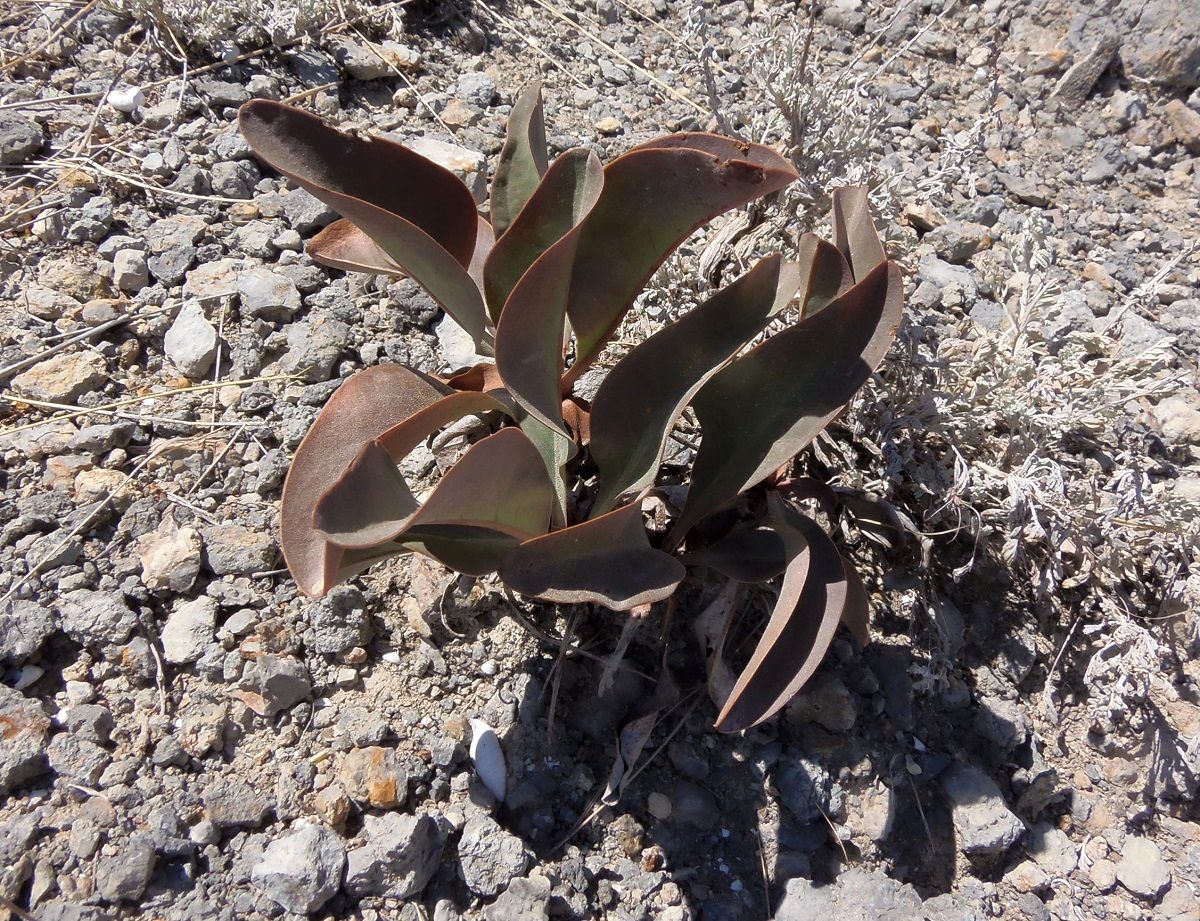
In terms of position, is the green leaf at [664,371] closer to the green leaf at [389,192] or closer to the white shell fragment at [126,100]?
the green leaf at [389,192]

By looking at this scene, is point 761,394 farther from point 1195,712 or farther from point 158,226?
A: point 158,226

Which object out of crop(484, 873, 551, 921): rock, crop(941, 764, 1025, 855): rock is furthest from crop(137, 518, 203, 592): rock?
crop(941, 764, 1025, 855): rock

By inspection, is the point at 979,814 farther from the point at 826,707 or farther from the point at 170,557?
the point at 170,557

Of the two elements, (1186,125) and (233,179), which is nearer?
(233,179)

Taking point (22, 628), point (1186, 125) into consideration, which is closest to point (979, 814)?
point (22, 628)

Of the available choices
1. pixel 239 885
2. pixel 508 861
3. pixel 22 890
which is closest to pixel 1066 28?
pixel 508 861

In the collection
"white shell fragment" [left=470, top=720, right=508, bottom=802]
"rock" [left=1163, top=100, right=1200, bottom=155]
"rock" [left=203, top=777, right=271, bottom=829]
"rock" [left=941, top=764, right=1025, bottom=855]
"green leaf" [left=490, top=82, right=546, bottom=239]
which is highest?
"rock" [left=1163, top=100, right=1200, bottom=155]

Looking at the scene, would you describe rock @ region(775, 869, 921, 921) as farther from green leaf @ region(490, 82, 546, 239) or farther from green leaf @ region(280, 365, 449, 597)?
green leaf @ region(490, 82, 546, 239)
